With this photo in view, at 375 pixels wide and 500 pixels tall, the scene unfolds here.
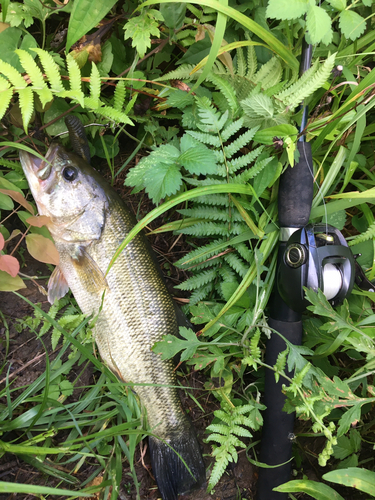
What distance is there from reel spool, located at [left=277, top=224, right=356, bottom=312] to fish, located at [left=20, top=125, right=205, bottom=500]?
0.75 meters

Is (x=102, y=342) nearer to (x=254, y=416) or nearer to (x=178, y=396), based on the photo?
(x=178, y=396)

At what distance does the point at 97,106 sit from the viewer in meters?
1.58

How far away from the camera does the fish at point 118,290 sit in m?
1.88

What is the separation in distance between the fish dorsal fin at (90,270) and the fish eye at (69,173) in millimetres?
388

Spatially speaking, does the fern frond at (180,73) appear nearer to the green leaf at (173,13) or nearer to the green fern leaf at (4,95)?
the green leaf at (173,13)

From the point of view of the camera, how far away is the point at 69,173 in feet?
6.11

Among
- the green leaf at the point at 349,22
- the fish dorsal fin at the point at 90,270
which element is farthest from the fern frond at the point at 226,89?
the fish dorsal fin at the point at 90,270

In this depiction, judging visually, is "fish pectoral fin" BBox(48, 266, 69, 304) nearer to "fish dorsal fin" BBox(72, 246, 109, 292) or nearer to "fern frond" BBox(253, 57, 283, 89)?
"fish dorsal fin" BBox(72, 246, 109, 292)

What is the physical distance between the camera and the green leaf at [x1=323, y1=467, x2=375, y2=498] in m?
1.56

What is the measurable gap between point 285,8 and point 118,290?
62.8 inches

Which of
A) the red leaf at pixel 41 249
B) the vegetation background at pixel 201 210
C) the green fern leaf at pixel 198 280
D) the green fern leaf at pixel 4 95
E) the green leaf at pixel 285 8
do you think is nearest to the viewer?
the green fern leaf at pixel 4 95

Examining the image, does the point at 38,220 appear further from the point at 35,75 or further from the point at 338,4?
the point at 338,4

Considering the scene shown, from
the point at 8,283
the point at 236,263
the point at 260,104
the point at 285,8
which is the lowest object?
the point at 236,263

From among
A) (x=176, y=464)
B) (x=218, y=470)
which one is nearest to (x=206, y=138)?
(x=218, y=470)
